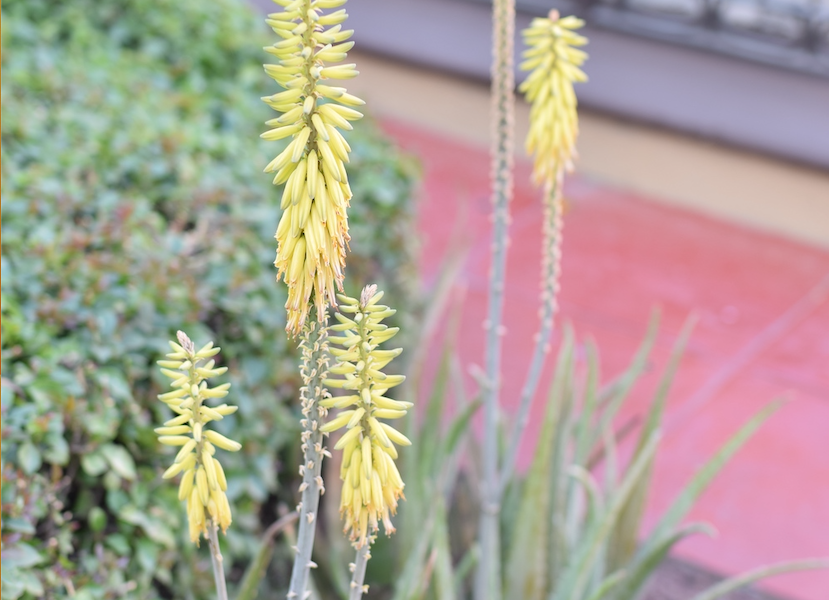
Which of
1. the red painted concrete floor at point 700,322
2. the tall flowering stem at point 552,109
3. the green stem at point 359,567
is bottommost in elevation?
the red painted concrete floor at point 700,322

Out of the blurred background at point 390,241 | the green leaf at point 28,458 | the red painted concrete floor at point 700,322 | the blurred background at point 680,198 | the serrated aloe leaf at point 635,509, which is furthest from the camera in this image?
the blurred background at point 680,198

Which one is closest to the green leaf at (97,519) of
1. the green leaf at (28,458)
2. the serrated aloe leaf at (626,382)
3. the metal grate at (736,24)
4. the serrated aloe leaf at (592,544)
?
the green leaf at (28,458)

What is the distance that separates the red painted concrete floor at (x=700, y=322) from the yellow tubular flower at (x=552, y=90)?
1.34 meters

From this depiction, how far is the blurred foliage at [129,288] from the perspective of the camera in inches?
71.3

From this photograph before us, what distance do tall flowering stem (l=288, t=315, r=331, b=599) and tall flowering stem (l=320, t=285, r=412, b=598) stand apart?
16mm

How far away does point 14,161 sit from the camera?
260 cm

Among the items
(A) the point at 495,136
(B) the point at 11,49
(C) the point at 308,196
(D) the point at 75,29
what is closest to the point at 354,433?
(C) the point at 308,196

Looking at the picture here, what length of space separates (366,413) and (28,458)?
0.98 meters

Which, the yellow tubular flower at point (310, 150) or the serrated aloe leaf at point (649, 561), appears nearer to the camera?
the yellow tubular flower at point (310, 150)

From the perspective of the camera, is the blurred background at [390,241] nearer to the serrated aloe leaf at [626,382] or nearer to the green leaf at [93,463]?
the green leaf at [93,463]

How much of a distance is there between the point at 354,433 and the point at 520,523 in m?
1.03

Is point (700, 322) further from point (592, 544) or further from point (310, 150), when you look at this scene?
point (310, 150)

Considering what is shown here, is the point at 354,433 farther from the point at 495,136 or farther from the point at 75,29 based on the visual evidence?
the point at 75,29

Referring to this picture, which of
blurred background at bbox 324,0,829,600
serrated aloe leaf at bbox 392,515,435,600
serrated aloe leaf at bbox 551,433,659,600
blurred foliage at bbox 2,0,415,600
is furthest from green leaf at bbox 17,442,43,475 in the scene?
blurred background at bbox 324,0,829,600
